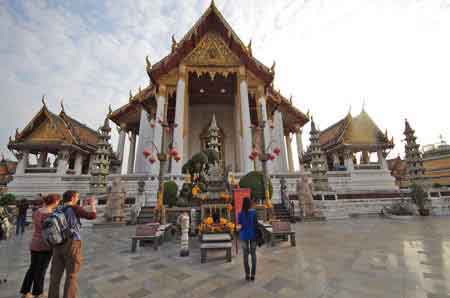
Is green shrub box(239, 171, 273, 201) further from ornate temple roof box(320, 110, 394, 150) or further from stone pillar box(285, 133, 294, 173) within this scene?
ornate temple roof box(320, 110, 394, 150)

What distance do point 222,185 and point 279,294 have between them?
18.3 ft

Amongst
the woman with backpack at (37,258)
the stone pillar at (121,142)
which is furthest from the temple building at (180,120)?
the woman with backpack at (37,258)

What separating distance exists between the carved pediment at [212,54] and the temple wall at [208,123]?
5570 mm

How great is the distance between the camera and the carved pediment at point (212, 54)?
A: 1440cm

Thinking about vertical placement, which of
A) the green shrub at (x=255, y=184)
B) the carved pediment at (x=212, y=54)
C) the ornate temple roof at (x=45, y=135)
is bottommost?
the green shrub at (x=255, y=184)

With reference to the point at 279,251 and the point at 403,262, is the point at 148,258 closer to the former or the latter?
the point at 279,251

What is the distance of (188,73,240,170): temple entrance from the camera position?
680 inches

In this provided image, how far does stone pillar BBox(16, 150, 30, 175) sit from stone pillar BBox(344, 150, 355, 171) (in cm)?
2750

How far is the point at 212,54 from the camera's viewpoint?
48.2 feet

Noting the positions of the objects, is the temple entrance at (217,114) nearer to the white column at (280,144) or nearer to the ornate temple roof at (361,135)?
the white column at (280,144)

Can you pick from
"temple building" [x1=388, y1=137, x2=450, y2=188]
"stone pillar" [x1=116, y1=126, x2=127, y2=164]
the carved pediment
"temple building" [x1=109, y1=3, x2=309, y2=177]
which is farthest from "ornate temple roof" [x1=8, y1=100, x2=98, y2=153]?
"temple building" [x1=388, y1=137, x2=450, y2=188]

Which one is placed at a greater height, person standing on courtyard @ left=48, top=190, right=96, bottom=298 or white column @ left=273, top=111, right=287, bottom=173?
white column @ left=273, top=111, right=287, bottom=173

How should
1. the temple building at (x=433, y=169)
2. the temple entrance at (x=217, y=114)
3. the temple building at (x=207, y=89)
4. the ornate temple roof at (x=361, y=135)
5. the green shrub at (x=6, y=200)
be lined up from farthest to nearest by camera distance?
the temple building at (x=433, y=169) → the ornate temple roof at (x=361, y=135) → the temple entrance at (x=217, y=114) → the temple building at (x=207, y=89) → the green shrub at (x=6, y=200)

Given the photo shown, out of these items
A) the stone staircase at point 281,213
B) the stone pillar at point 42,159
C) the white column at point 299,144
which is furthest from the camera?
the white column at point 299,144
